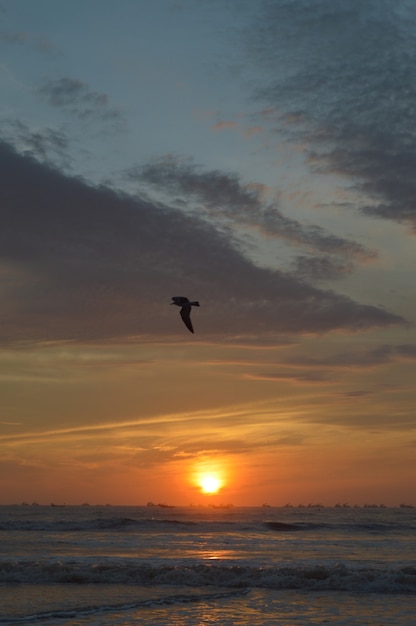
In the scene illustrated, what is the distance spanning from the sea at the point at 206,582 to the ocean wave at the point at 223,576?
0.03 metres

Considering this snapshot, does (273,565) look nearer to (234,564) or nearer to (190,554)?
(234,564)

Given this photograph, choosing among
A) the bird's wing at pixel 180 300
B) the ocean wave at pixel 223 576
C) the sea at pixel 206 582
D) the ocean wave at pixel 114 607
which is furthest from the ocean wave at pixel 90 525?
the bird's wing at pixel 180 300

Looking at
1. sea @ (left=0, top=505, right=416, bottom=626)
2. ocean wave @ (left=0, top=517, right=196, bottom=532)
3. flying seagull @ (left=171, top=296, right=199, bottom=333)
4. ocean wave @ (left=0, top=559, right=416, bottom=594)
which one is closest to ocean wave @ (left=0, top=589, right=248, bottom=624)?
sea @ (left=0, top=505, right=416, bottom=626)

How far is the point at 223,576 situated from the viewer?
2264 centimetres

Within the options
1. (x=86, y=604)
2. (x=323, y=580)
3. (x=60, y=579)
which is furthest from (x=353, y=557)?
(x=86, y=604)

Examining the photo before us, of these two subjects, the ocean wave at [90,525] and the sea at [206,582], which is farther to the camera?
the ocean wave at [90,525]

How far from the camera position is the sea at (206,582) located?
16.8 meters

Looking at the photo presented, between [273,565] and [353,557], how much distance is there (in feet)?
17.5

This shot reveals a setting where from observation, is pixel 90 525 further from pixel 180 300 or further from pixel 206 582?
pixel 180 300

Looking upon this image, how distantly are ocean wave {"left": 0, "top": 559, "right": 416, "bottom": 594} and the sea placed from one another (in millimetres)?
32

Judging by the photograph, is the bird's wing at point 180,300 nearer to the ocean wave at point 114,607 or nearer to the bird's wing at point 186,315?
the bird's wing at point 186,315

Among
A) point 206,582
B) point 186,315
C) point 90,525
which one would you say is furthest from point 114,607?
point 90,525

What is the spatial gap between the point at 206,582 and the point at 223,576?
695mm

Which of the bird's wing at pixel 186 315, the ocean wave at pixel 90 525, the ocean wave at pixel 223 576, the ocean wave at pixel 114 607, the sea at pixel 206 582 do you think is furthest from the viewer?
the ocean wave at pixel 90 525
